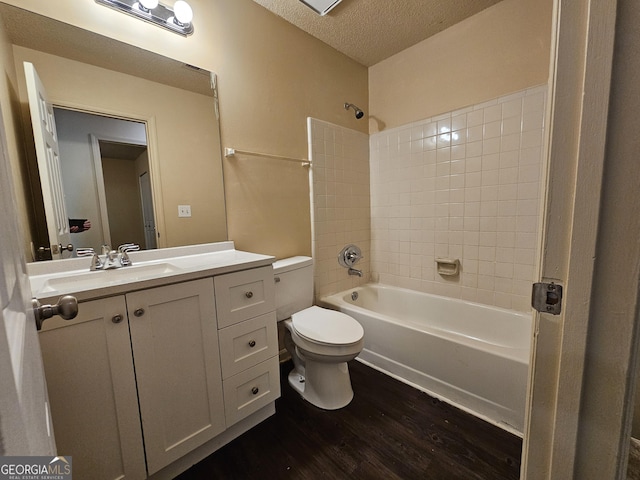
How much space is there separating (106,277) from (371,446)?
142 cm

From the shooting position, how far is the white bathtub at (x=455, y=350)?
132 cm

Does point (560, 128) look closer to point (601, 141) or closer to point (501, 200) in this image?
point (601, 141)

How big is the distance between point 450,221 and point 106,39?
90.1 inches

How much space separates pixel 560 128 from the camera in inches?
16.6

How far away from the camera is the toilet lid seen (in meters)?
1.38

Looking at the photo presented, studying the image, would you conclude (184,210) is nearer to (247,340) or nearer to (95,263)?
(95,263)

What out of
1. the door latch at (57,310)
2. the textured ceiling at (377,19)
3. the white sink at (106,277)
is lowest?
the white sink at (106,277)

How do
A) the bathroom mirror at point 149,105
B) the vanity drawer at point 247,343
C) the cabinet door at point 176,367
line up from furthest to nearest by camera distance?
the vanity drawer at point 247,343
the bathroom mirror at point 149,105
the cabinet door at point 176,367

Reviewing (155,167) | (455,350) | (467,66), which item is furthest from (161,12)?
(455,350)

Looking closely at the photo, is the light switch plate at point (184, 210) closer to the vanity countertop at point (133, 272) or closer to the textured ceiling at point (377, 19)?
the vanity countertop at point (133, 272)

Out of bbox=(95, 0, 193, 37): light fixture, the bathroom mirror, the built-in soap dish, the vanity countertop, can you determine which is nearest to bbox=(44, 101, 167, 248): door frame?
the bathroom mirror

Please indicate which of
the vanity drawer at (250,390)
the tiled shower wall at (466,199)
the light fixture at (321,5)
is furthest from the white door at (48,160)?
the tiled shower wall at (466,199)

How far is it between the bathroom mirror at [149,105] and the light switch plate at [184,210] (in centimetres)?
2

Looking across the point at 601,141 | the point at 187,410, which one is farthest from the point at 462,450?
the point at 601,141
